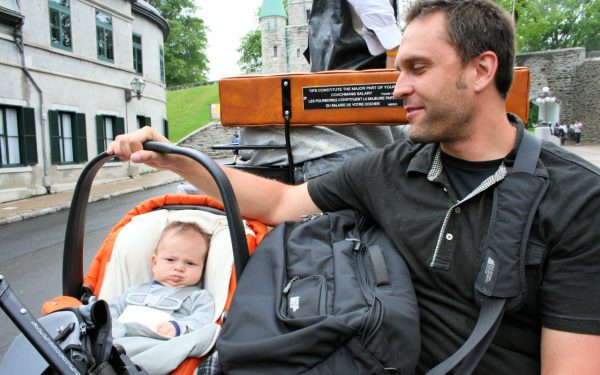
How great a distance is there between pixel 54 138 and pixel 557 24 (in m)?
50.9

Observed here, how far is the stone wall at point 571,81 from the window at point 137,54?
30.2 meters

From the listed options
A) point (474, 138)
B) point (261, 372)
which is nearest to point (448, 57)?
point (474, 138)

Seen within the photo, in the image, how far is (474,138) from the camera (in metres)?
1.69

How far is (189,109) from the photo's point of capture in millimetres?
49312

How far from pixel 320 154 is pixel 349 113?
26 centimetres

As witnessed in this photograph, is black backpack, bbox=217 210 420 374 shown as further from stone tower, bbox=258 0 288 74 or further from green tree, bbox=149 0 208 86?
stone tower, bbox=258 0 288 74

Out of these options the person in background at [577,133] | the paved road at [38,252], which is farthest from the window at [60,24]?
the person in background at [577,133]

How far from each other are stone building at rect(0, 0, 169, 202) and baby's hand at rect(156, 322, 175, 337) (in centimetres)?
1359

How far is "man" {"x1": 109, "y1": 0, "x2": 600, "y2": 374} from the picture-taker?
1.41m

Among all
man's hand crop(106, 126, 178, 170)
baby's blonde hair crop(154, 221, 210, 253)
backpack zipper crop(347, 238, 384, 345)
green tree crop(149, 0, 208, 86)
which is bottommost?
backpack zipper crop(347, 238, 384, 345)

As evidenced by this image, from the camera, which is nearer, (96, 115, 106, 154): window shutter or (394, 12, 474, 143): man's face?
(394, 12, 474, 143): man's face

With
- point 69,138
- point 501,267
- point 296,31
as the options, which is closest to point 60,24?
point 69,138

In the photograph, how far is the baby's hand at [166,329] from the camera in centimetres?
176

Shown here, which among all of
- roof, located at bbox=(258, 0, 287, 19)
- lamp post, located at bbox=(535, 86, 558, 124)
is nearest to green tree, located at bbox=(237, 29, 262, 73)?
roof, located at bbox=(258, 0, 287, 19)
